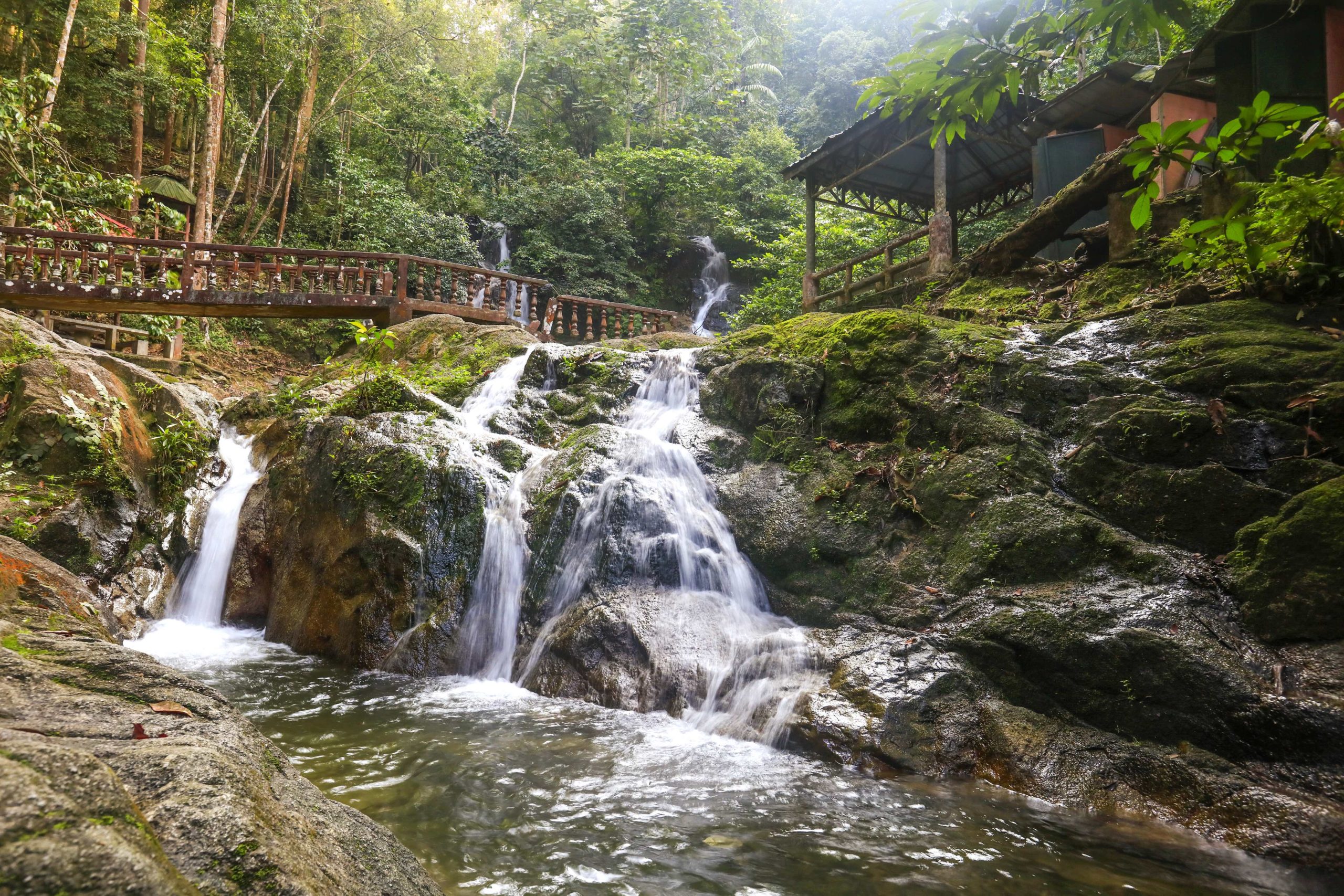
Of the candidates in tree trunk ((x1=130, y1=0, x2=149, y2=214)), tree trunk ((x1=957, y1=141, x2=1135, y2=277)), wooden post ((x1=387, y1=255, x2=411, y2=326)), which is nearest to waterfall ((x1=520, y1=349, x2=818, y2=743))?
tree trunk ((x1=957, y1=141, x2=1135, y2=277))

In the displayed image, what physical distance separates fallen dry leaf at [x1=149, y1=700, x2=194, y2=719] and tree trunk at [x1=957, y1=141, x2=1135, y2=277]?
31.3ft

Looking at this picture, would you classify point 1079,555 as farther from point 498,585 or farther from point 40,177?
point 40,177

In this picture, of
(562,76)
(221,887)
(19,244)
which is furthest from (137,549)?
(562,76)

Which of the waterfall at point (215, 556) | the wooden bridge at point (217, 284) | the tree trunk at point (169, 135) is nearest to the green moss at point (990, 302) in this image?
the wooden bridge at point (217, 284)

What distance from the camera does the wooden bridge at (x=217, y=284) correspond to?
37.3 feet

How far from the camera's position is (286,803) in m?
1.92

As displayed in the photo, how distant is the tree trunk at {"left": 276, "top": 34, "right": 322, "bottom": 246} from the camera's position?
1950 centimetres

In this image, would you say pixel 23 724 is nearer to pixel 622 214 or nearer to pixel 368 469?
pixel 368 469

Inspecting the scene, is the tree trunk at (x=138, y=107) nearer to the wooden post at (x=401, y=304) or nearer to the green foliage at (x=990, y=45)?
the wooden post at (x=401, y=304)

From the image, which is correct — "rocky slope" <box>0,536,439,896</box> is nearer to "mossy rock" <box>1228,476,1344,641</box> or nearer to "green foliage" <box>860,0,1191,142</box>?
"green foliage" <box>860,0,1191,142</box>

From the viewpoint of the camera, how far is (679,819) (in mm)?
3502

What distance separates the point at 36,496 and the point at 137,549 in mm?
1009

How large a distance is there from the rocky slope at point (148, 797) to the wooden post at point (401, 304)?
36.2ft

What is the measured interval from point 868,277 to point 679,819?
10678 mm
